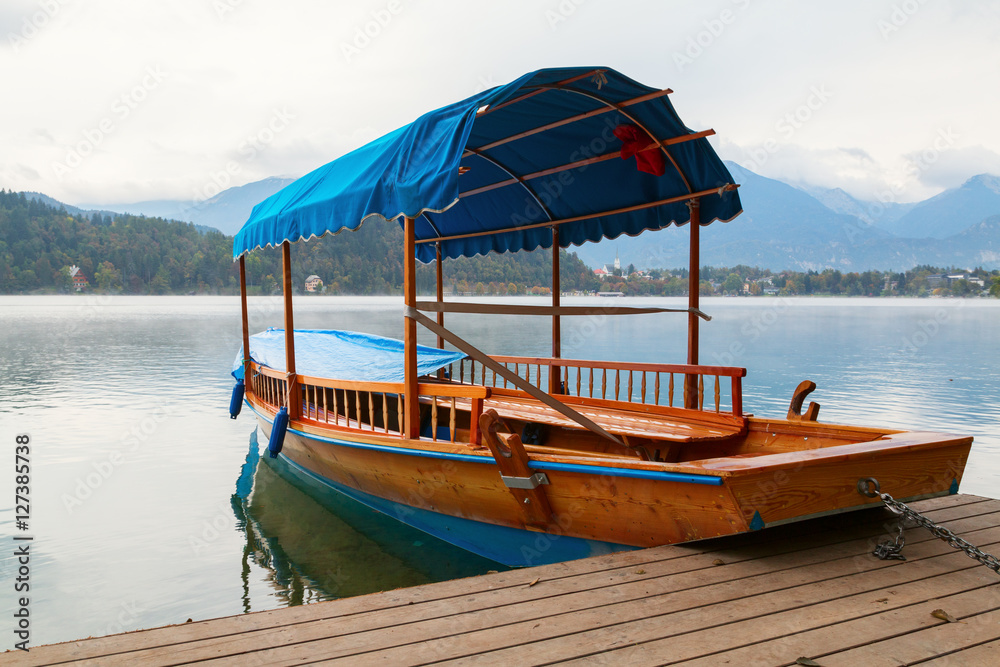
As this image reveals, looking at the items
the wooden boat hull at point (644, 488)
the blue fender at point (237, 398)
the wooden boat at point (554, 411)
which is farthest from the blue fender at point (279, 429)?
the blue fender at point (237, 398)

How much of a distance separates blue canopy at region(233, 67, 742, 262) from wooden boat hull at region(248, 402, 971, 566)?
5.22ft

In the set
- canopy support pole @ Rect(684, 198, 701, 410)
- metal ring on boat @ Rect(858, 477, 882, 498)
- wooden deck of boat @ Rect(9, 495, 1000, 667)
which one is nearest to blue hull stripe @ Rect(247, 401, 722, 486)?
wooden deck of boat @ Rect(9, 495, 1000, 667)

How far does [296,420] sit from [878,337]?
31.0 metres

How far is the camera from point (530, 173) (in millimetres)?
6039

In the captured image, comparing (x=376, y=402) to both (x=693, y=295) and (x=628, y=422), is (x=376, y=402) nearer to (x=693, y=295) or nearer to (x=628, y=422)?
(x=628, y=422)

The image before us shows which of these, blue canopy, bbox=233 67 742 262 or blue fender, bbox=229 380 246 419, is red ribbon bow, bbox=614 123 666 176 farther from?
blue fender, bbox=229 380 246 419

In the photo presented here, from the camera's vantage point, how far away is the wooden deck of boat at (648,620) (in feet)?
6.87

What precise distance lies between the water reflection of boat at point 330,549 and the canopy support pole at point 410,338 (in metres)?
1.11

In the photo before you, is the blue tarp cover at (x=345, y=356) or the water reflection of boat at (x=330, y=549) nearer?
the water reflection of boat at (x=330, y=549)

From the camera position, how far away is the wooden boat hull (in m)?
2.76

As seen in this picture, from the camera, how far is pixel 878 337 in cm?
2962

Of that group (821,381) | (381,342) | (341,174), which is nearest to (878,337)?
(821,381)

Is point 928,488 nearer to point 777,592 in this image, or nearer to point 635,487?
point 777,592

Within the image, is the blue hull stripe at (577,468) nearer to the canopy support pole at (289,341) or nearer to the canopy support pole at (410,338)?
the canopy support pole at (410,338)
